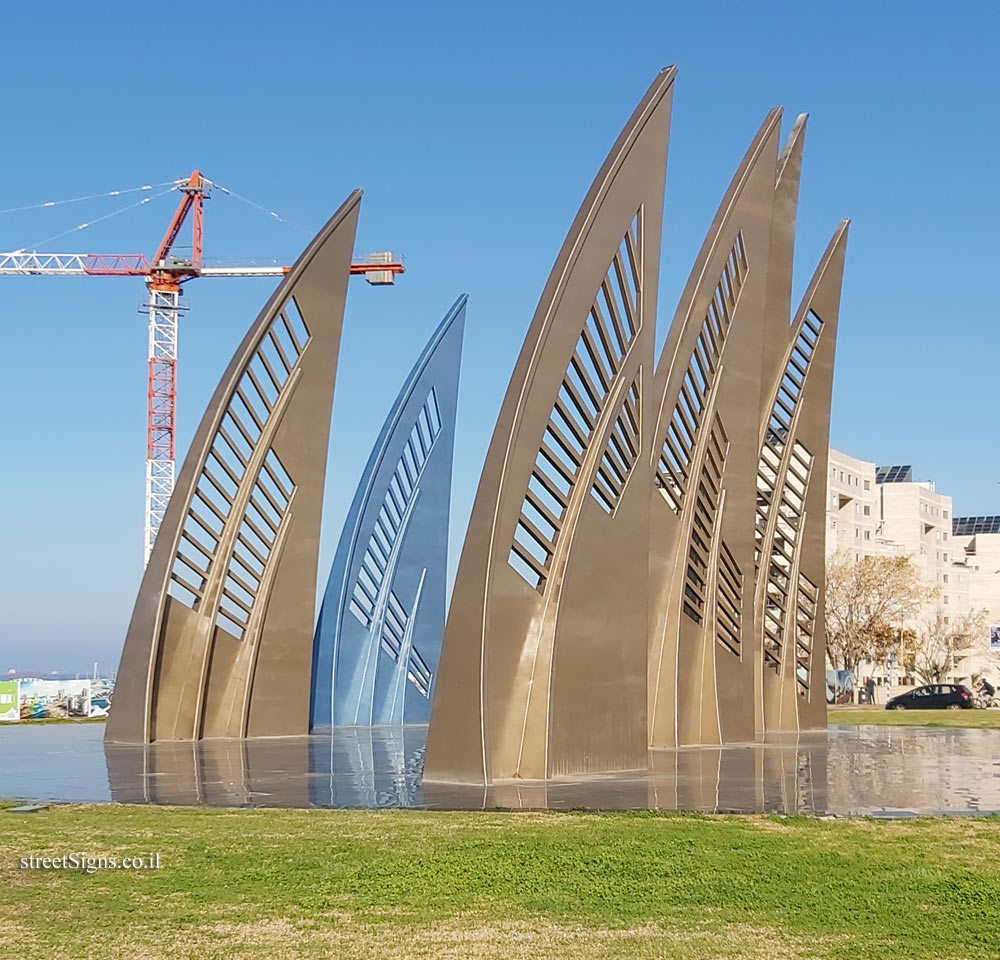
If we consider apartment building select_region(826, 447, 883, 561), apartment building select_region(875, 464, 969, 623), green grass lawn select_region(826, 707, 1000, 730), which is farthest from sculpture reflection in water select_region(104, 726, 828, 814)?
apartment building select_region(875, 464, 969, 623)

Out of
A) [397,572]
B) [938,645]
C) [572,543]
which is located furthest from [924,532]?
[572,543]

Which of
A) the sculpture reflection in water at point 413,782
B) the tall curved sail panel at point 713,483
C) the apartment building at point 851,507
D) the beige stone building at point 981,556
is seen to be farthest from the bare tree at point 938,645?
the sculpture reflection in water at point 413,782

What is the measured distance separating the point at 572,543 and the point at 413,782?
2.74 meters

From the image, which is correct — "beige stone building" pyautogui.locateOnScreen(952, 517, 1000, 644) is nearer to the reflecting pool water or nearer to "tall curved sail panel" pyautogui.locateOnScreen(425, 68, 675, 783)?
the reflecting pool water

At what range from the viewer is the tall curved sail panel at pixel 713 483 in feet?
56.5

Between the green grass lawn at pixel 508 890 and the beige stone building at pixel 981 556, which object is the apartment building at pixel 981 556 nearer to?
the beige stone building at pixel 981 556

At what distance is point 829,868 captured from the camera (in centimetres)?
712

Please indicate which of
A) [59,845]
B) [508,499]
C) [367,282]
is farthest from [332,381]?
[367,282]

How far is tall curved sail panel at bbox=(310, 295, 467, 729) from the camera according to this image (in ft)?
80.1

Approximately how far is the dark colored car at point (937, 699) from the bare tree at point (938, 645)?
855 inches

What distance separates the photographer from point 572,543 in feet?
41.0

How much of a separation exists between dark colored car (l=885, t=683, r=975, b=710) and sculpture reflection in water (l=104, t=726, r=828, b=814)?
942 inches

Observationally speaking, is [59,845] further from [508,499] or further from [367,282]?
[367,282]

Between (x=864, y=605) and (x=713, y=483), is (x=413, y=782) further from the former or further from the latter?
(x=864, y=605)
